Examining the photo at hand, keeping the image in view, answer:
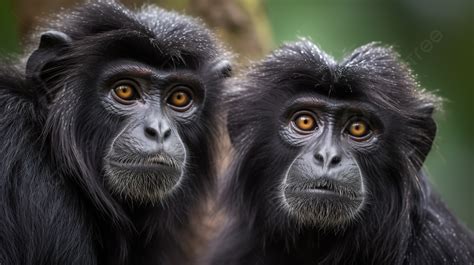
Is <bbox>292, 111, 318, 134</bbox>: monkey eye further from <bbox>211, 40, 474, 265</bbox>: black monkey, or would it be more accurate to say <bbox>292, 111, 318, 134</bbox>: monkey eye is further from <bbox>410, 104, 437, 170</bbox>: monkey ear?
<bbox>410, 104, 437, 170</bbox>: monkey ear

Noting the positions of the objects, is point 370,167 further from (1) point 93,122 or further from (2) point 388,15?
(2) point 388,15

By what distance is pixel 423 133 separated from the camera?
713 cm

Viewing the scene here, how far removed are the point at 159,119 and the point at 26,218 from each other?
1.22 m

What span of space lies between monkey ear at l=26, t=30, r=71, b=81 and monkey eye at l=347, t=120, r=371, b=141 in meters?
2.32

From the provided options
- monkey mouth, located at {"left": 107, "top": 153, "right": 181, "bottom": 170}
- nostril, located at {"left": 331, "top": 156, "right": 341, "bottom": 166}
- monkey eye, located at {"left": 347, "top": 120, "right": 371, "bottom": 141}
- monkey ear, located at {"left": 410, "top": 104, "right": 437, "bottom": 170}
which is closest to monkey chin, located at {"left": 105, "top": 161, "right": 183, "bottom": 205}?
monkey mouth, located at {"left": 107, "top": 153, "right": 181, "bottom": 170}

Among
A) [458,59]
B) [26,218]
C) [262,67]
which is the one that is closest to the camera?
[26,218]

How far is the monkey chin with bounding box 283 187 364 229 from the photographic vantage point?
6668mm

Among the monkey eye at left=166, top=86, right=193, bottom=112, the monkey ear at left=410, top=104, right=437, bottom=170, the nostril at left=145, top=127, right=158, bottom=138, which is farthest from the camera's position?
the monkey ear at left=410, top=104, right=437, bottom=170

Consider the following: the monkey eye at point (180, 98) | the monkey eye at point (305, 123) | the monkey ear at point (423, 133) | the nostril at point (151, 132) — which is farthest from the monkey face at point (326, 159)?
the nostril at point (151, 132)

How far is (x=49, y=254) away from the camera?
625 cm

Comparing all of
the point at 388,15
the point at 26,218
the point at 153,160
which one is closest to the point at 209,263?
the point at 153,160

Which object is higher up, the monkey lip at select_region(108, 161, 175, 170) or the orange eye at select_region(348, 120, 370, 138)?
the orange eye at select_region(348, 120, 370, 138)

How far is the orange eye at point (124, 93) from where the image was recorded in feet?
22.1

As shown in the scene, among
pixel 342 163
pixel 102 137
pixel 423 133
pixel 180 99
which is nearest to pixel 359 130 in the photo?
pixel 342 163
